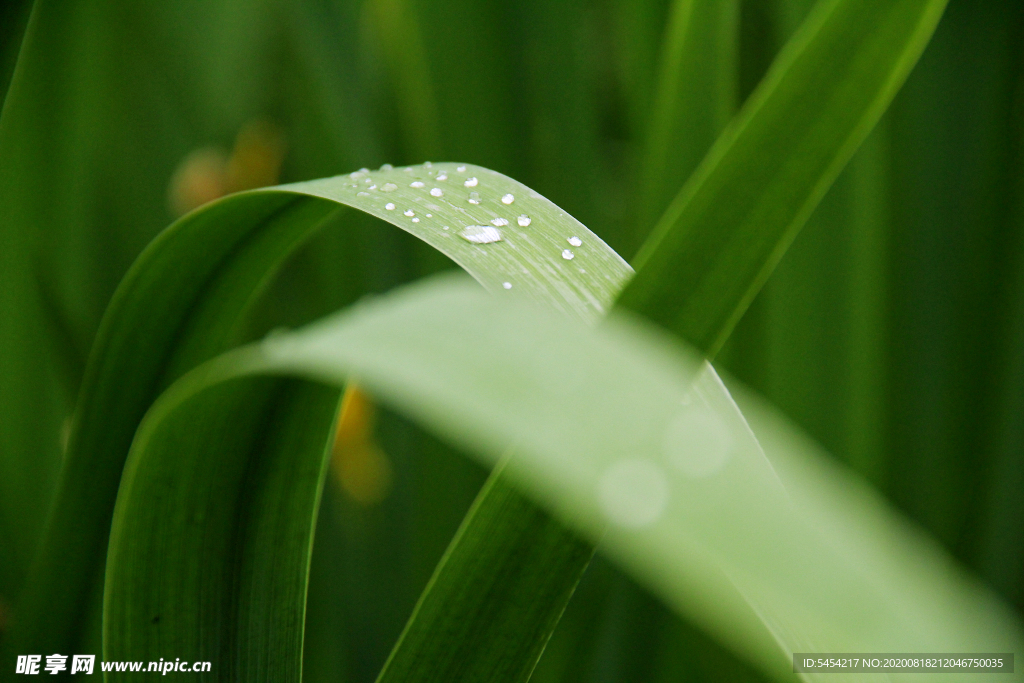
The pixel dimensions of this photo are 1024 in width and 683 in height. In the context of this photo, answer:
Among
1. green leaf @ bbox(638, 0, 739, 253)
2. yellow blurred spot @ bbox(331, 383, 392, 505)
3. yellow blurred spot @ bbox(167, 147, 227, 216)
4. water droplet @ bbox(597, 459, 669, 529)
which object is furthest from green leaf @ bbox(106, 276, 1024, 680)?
yellow blurred spot @ bbox(167, 147, 227, 216)

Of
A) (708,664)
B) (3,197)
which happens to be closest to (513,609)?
(708,664)

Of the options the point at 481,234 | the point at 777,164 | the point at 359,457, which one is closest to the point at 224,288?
the point at 481,234

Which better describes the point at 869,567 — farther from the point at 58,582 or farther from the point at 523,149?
the point at 523,149

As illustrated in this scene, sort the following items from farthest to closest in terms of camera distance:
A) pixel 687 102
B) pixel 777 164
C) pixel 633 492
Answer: pixel 687 102
pixel 777 164
pixel 633 492

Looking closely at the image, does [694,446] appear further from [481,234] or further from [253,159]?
[253,159]

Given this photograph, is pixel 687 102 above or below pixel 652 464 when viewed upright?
above

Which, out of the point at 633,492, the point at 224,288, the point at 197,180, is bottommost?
the point at 633,492

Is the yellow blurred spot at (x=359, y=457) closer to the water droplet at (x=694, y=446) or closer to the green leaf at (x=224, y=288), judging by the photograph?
the green leaf at (x=224, y=288)

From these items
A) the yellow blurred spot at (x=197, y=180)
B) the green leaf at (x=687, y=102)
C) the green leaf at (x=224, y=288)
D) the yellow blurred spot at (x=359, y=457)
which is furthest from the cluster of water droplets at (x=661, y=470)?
the yellow blurred spot at (x=197, y=180)
